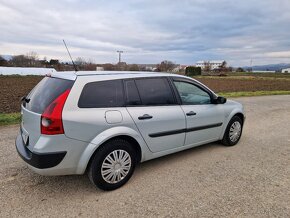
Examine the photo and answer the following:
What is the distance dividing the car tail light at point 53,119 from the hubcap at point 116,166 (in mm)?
739

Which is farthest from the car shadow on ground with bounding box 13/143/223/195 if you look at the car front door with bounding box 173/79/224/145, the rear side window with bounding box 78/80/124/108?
the rear side window with bounding box 78/80/124/108

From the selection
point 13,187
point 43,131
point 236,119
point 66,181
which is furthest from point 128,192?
point 236,119

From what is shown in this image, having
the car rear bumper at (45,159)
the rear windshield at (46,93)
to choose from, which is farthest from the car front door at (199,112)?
the car rear bumper at (45,159)

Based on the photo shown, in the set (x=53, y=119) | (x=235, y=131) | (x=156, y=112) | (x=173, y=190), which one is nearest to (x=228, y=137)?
(x=235, y=131)

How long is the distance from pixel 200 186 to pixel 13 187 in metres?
2.54

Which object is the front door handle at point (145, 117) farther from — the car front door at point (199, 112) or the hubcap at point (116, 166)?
the car front door at point (199, 112)

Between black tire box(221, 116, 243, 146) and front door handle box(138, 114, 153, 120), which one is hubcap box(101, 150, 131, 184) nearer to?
front door handle box(138, 114, 153, 120)

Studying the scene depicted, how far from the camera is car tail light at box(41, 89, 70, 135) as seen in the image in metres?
2.76

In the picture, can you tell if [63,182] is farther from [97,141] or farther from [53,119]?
[53,119]

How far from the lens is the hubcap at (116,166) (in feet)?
10.2

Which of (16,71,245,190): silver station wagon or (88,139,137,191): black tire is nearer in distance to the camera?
(16,71,245,190): silver station wagon

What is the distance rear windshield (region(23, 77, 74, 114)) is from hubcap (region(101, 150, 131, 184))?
1025mm

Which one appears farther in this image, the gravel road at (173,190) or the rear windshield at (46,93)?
the rear windshield at (46,93)

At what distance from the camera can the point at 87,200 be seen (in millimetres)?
2943
